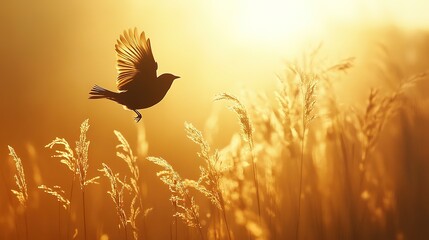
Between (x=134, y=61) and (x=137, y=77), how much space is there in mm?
72

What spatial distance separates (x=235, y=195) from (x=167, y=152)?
0.95 m

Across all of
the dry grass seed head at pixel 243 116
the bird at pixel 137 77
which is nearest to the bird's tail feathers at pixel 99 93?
the bird at pixel 137 77

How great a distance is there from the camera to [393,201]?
2.84m

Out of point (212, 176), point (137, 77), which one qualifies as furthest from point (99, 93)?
point (212, 176)

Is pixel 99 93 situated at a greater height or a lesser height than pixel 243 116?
lesser

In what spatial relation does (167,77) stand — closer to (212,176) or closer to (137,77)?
(137,77)

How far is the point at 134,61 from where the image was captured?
1864 mm

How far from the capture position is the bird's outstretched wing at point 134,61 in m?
1.82

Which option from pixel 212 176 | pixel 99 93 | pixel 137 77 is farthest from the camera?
pixel 212 176

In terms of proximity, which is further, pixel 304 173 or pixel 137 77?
pixel 304 173

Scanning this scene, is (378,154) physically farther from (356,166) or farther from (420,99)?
(420,99)

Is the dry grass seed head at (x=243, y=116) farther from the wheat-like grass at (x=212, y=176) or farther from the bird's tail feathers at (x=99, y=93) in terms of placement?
the bird's tail feathers at (x=99, y=93)

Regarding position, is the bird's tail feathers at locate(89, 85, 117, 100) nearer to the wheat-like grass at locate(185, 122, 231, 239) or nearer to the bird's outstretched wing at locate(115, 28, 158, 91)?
the bird's outstretched wing at locate(115, 28, 158, 91)

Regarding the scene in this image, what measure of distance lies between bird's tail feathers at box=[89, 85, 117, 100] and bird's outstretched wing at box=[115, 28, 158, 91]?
0.12 meters
